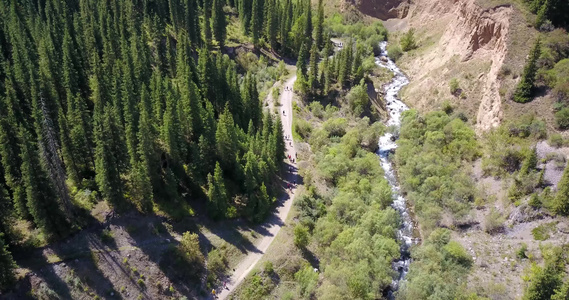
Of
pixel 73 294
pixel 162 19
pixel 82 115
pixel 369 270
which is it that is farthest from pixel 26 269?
pixel 162 19

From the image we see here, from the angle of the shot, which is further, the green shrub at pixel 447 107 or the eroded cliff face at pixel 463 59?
the green shrub at pixel 447 107

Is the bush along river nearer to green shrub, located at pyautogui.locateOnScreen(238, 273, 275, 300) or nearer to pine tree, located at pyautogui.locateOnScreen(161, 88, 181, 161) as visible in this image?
green shrub, located at pyautogui.locateOnScreen(238, 273, 275, 300)

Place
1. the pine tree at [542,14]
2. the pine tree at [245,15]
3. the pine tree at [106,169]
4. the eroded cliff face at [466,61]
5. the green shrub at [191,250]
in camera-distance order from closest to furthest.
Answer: the pine tree at [106,169] < the green shrub at [191,250] < the pine tree at [542,14] < the eroded cliff face at [466,61] < the pine tree at [245,15]

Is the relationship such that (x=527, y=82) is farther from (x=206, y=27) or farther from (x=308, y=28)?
(x=206, y=27)

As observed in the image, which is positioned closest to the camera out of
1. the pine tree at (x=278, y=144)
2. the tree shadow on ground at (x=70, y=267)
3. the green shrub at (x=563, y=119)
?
the tree shadow on ground at (x=70, y=267)

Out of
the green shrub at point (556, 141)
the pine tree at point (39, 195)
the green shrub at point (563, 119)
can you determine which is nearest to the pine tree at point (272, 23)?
the green shrub at point (563, 119)

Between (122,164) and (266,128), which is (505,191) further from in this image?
(122,164)

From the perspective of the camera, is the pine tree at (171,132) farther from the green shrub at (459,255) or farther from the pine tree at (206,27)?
the pine tree at (206,27)
